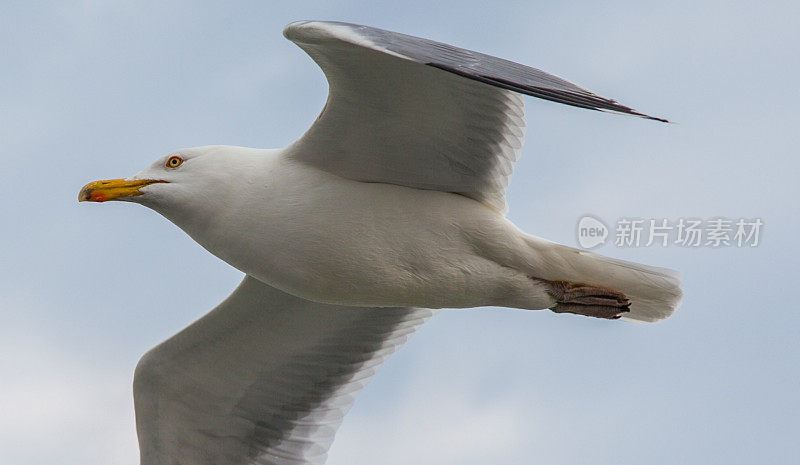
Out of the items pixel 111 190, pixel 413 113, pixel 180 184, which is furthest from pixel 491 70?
pixel 111 190

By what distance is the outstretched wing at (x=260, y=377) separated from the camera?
9.23m

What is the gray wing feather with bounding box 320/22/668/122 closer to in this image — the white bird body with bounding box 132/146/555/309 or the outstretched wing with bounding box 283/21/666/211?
the outstretched wing with bounding box 283/21/666/211

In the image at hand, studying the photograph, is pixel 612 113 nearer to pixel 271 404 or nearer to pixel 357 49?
pixel 357 49

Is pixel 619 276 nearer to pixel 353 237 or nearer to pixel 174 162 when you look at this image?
pixel 353 237

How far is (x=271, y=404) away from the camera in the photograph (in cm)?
977

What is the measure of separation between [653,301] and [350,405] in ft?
8.19

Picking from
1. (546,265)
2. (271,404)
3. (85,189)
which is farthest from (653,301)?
(85,189)

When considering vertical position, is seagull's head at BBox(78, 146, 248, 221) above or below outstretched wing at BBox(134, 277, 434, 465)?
above

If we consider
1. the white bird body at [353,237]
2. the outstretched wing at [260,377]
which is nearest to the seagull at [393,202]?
the white bird body at [353,237]

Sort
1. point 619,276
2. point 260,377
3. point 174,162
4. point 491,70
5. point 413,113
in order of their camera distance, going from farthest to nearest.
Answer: point 260,377, point 619,276, point 174,162, point 413,113, point 491,70

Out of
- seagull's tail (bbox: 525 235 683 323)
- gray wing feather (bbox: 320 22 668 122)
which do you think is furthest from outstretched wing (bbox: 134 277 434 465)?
gray wing feather (bbox: 320 22 668 122)

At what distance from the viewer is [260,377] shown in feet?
31.7

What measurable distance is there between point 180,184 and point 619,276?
2749mm

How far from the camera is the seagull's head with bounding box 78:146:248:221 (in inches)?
311
